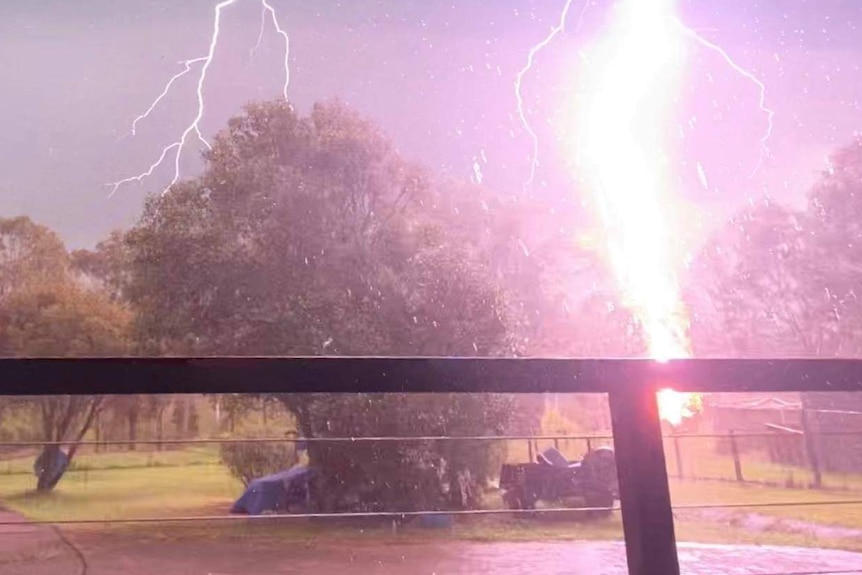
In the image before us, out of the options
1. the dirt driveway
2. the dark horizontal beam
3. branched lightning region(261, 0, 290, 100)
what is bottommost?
the dirt driveway

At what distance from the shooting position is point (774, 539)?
10.0 feet

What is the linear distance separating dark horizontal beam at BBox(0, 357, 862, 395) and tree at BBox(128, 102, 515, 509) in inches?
94.5

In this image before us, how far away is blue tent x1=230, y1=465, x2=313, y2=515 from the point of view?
327 cm

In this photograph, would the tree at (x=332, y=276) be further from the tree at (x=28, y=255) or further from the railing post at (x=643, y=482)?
the railing post at (x=643, y=482)

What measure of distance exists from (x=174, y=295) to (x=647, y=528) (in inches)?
129

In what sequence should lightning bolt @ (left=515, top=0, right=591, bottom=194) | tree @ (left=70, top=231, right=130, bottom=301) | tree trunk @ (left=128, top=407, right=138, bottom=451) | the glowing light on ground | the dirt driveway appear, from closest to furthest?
the dirt driveway → tree trunk @ (left=128, top=407, right=138, bottom=451) → tree @ (left=70, top=231, right=130, bottom=301) → lightning bolt @ (left=515, top=0, right=591, bottom=194) → the glowing light on ground

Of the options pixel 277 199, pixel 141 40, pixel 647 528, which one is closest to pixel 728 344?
pixel 277 199

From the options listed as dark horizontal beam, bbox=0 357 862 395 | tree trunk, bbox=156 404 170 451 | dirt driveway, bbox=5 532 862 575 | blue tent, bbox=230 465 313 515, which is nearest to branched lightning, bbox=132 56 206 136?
tree trunk, bbox=156 404 170 451

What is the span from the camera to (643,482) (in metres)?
0.86

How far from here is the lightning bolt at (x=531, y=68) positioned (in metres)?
4.00

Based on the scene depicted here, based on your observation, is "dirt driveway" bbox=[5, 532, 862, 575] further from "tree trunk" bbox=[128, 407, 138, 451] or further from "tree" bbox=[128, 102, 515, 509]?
"tree" bbox=[128, 102, 515, 509]

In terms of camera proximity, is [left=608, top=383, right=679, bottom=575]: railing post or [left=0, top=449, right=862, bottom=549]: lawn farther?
[left=0, top=449, right=862, bottom=549]: lawn

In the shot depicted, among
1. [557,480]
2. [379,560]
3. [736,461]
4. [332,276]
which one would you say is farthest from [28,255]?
[736,461]

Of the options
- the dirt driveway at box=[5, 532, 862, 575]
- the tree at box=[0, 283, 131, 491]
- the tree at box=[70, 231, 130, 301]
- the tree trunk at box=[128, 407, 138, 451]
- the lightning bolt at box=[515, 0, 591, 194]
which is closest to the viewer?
the dirt driveway at box=[5, 532, 862, 575]
